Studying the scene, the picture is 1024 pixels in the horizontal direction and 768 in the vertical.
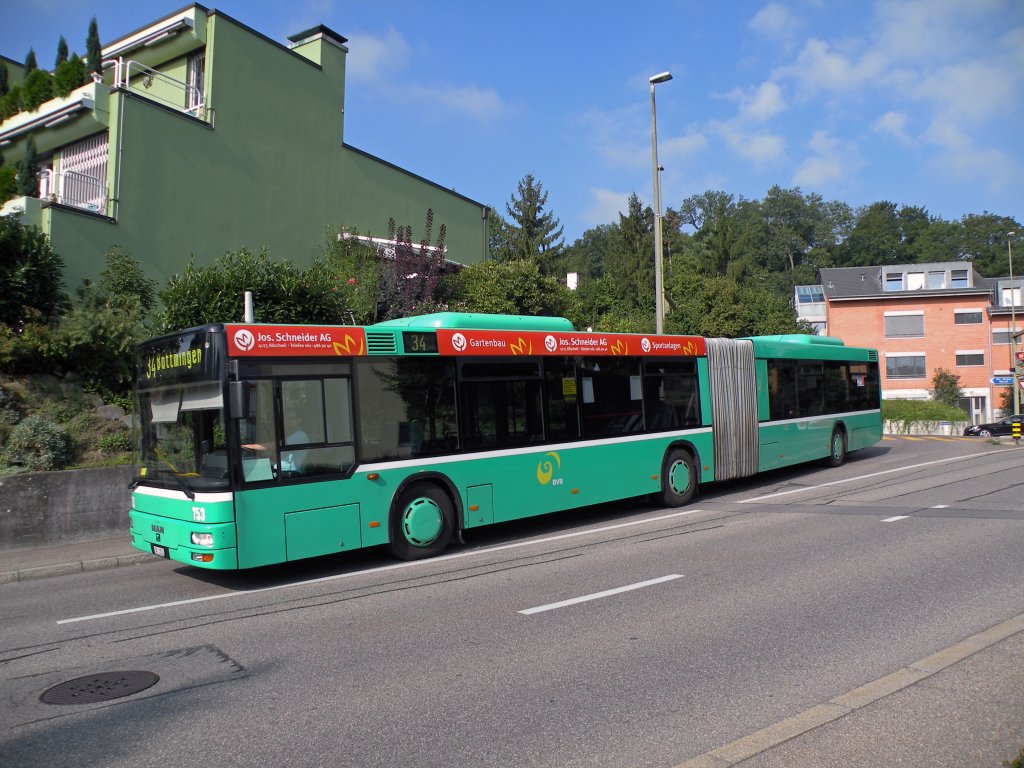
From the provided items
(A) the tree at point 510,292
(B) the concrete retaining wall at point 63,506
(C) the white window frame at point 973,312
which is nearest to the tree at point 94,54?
(A) the tree at point 510,292

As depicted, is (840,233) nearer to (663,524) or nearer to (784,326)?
(784,326)

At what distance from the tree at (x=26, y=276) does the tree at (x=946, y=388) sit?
2084 inches

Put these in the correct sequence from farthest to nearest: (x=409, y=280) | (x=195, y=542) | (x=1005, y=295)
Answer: (x=1005, y=295), (x=409, y=280), (x=195, y=542)

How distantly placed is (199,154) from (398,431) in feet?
49.6

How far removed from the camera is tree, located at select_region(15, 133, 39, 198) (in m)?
19.6

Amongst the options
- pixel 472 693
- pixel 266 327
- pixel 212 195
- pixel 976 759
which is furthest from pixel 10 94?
pixel 976 759

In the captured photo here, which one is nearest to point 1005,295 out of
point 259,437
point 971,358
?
point 971,358

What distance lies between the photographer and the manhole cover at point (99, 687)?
5.09 meters

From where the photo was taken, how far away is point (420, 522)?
31.2ft

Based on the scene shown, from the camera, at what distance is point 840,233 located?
10194 centimetres

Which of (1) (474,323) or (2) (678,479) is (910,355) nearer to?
(2) (678,479)

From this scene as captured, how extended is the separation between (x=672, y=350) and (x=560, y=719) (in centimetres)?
986

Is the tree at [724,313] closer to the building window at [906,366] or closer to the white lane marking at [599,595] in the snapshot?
the building window at [906,366]

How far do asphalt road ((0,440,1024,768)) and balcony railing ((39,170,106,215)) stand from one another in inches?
489
